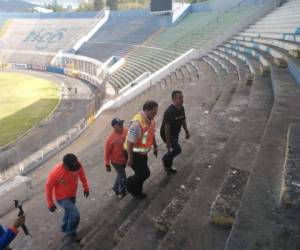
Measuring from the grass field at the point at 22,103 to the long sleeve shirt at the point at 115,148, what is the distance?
1103cm

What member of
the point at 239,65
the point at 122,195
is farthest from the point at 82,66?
the point at 122,195

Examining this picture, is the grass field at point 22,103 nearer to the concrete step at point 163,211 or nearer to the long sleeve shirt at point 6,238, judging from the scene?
A: the concrete step at point 163,211

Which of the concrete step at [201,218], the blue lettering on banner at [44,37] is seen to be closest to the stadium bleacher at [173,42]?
the concrete step at [201,218]

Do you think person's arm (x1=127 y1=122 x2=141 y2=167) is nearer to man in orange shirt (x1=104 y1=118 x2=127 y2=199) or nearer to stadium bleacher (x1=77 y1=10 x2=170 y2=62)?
man in orange shirt (x1=104 y1=118 x2=127 y2=199)

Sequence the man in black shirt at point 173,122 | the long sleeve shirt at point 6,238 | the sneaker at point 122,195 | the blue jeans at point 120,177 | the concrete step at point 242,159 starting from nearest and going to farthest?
the long sleeve shirt at point 6,238 < the concrete step at point 242,159 < the man in black shirt at point 173,122 < the blue jeans at point 120,177 < the sneaker at point 122,195

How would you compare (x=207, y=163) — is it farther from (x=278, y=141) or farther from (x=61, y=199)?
(x=61, y=199)

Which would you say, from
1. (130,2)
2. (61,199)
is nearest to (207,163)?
(61,199)

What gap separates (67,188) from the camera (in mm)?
4812

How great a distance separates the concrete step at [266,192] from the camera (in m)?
2.86

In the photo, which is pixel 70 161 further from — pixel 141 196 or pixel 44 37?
pixel 44 37

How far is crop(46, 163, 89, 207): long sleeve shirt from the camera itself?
4.67m

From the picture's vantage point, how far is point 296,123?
5.15 m

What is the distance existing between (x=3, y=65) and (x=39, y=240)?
44.9 metres

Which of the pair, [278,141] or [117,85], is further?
[117,85]
